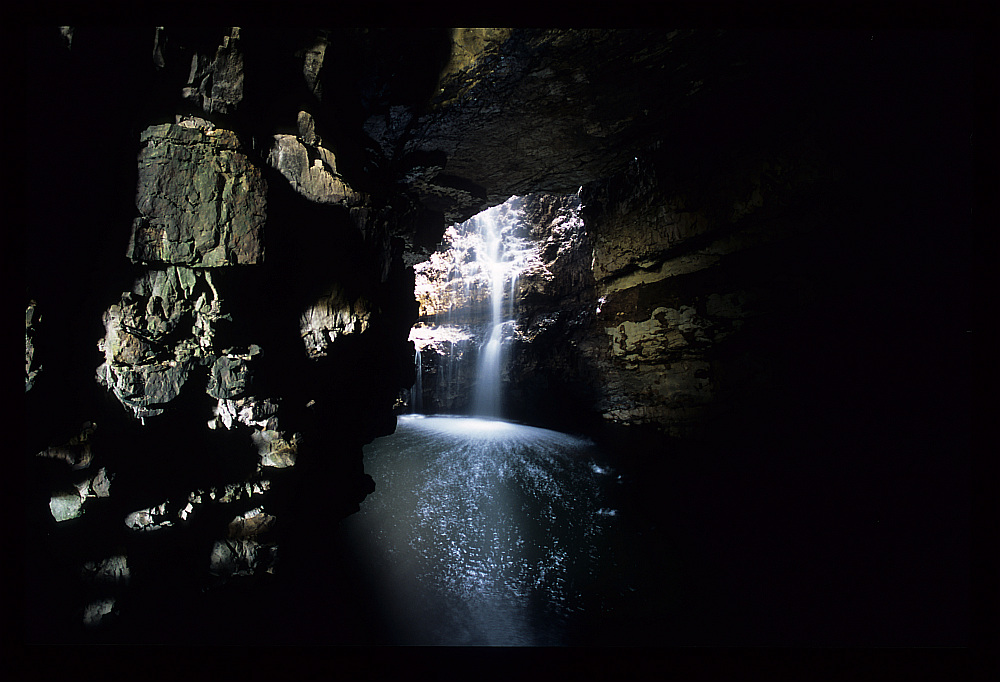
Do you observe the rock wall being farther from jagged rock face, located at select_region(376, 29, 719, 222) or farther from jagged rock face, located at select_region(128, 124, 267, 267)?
jagged rock face, located at select_region(376, 29, 719, 222)

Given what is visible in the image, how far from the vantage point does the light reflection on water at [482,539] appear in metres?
3.45

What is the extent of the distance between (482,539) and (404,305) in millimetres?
4963

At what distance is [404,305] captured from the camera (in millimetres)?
7383

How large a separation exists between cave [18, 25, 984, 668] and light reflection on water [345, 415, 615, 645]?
0.34 metres

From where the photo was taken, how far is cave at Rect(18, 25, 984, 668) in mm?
2553

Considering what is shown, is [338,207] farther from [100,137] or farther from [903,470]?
[903,470]

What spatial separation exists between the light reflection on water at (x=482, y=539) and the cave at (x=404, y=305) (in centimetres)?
34

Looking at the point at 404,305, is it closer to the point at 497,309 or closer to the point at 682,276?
the point at 682,276

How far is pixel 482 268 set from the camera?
17141 millimetres

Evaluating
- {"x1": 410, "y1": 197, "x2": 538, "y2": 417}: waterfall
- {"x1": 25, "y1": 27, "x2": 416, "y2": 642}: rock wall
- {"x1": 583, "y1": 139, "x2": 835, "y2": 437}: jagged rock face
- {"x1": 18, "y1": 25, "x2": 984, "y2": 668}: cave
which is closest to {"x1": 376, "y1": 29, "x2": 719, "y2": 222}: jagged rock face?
{"x1": 18, "y1": 25, "x2": 984, "y2": 668}: cave

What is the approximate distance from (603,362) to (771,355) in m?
4.75

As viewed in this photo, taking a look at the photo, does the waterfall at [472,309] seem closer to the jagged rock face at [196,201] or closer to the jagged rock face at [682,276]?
the jagged rock face at [682,276]

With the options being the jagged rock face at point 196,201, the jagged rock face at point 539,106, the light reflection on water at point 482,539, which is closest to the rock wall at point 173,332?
the jagged rock face at point 196,201

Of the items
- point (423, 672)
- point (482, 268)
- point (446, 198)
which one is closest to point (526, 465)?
point (423, 672)
